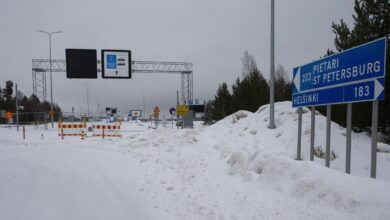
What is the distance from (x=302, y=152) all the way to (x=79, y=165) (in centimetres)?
803

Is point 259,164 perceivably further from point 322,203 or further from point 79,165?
point 79,165

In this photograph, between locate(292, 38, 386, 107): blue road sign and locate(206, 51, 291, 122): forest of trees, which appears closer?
locate(292, 38, 386, 107): blue road sign

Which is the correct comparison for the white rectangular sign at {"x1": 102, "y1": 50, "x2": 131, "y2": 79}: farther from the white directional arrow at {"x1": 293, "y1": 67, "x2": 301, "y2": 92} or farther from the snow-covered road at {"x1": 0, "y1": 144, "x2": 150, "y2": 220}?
the white directional arrow at {"x1": 293, "y1": 67, "x2": 301, "y2": 92}

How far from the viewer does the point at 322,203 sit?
13.4 feet

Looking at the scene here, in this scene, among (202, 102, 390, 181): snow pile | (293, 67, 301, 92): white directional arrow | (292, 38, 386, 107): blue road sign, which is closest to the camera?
(292, 38, 386, 107): blue road sign

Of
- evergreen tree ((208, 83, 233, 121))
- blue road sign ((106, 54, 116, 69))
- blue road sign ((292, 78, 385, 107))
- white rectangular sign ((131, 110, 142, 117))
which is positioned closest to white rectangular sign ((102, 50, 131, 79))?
blue road sign ((106, 54, 116, 69))

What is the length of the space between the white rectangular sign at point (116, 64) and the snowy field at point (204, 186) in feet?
53.5

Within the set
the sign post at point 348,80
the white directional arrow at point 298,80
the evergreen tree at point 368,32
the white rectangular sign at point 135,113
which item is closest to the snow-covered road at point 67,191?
the sign post at point 348,80

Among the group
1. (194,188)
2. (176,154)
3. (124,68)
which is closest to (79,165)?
(176,154)

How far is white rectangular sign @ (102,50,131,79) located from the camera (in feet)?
81.0

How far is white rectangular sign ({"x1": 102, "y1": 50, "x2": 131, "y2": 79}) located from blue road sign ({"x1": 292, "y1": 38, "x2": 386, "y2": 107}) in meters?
20.8

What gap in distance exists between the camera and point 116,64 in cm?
2525

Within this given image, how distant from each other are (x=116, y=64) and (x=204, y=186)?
71.7ft

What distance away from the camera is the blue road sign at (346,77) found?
4.68 meters
